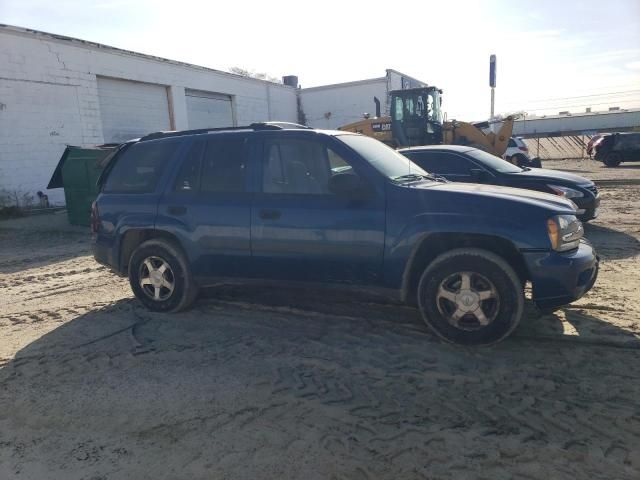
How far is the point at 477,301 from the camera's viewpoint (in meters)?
4.04

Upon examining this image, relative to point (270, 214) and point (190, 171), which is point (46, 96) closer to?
point (190, 171)

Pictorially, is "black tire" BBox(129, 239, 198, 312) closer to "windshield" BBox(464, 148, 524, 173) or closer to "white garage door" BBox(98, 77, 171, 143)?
"windshield" BBox(464, 148, 524, 173)

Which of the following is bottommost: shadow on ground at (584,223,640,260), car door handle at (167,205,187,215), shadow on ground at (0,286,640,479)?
shadow on ground at (0,286,640,479)

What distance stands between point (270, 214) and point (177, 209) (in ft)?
3.54

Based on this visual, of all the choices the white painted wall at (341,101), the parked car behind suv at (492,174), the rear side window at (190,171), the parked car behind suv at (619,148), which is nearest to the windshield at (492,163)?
the parked car behind suv at (492,174)

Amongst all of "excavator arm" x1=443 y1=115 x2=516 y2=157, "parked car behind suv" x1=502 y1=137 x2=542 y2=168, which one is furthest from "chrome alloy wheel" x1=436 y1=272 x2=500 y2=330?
"parked car behind suv" x1=502 y1=137 x2=542 y2=168

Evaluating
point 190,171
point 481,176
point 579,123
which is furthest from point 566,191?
point 579,123

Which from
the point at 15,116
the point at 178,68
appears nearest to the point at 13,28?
the point at 15,116

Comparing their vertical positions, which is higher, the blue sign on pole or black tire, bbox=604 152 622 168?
the blue sign on pole

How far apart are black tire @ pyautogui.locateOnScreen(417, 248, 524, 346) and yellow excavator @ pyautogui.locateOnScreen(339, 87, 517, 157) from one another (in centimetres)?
1391

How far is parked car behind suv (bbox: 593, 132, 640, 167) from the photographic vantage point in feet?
74.3

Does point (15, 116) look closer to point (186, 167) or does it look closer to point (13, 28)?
point (13, 28)

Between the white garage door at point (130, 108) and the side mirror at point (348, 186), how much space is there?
1527 centimetres

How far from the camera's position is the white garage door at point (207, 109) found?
70.4 ft
